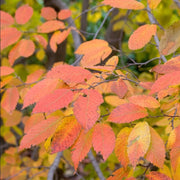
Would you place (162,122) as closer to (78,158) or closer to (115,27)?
(78,158)

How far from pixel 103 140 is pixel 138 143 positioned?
3.0 inches

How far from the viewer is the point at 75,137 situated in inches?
20.9

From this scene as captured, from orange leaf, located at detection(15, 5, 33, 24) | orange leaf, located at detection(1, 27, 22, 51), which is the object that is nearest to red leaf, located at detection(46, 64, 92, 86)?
orange leaf, located at detection(1, 27, 22, 51)

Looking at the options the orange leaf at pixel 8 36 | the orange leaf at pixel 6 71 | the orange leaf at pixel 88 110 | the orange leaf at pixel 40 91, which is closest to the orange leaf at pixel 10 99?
the orange leaf at pixel 6 71

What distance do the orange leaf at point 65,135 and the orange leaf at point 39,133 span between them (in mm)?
14

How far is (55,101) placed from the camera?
480mm

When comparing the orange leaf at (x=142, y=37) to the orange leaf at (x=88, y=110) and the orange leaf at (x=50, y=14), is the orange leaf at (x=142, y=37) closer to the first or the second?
the orange leaf at (x=88, y=110)

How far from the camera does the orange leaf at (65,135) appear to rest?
0.52 metres

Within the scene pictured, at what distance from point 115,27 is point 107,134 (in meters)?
1.17

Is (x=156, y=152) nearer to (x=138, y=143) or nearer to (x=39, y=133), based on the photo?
(x=138, y=143)

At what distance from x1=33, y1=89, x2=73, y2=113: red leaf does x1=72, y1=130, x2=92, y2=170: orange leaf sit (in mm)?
106

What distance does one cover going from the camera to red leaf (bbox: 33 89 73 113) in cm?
47

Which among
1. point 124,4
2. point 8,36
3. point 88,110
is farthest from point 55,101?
point 8,36

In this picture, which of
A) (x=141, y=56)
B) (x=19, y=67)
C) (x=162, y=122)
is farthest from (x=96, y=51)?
(x=19, y=67)
